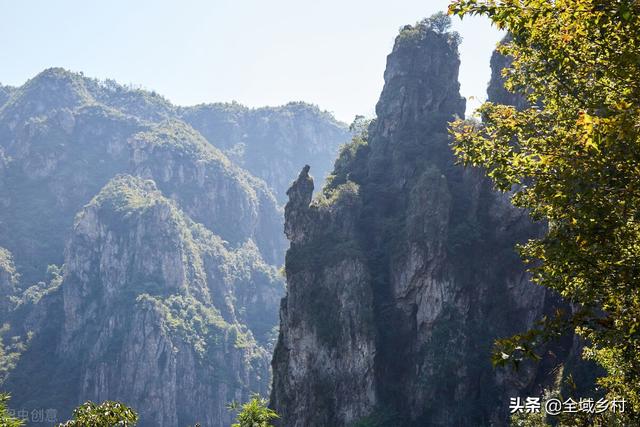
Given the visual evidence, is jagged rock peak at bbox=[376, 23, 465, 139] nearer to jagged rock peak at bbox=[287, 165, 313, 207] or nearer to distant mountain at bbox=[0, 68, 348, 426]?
jagged rock peak at bbox=[287, 165, 313, 207]

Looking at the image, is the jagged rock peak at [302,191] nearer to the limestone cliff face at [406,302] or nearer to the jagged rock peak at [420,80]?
the limestone cliff face at [406,302]

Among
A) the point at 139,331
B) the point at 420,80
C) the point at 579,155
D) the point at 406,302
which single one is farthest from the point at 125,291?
the point at 579,155

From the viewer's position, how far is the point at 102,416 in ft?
48.8

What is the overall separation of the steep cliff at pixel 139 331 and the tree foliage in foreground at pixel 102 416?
4629 inches

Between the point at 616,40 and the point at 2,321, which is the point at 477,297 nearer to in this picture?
the point at 616,40

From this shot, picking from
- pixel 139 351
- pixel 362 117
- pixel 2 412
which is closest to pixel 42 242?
pixel 139 351

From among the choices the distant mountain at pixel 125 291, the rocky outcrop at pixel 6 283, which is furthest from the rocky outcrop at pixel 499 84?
the rocky outcrop at pixel 6 283

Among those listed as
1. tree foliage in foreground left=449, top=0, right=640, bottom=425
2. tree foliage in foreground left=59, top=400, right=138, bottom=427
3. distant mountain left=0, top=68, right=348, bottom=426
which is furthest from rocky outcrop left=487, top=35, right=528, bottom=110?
distant mountain left=0, top=68, right=348, bottom=426

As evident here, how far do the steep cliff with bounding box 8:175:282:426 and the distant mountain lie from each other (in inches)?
11.1

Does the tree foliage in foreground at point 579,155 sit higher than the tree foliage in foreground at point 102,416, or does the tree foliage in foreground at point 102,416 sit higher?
the tree foliage in foreground at point 579,155

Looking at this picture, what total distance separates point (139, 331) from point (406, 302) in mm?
93174

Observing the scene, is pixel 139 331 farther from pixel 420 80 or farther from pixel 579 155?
pixel 579 155

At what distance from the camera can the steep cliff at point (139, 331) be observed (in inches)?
5034

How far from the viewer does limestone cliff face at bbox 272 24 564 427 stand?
163 ft
